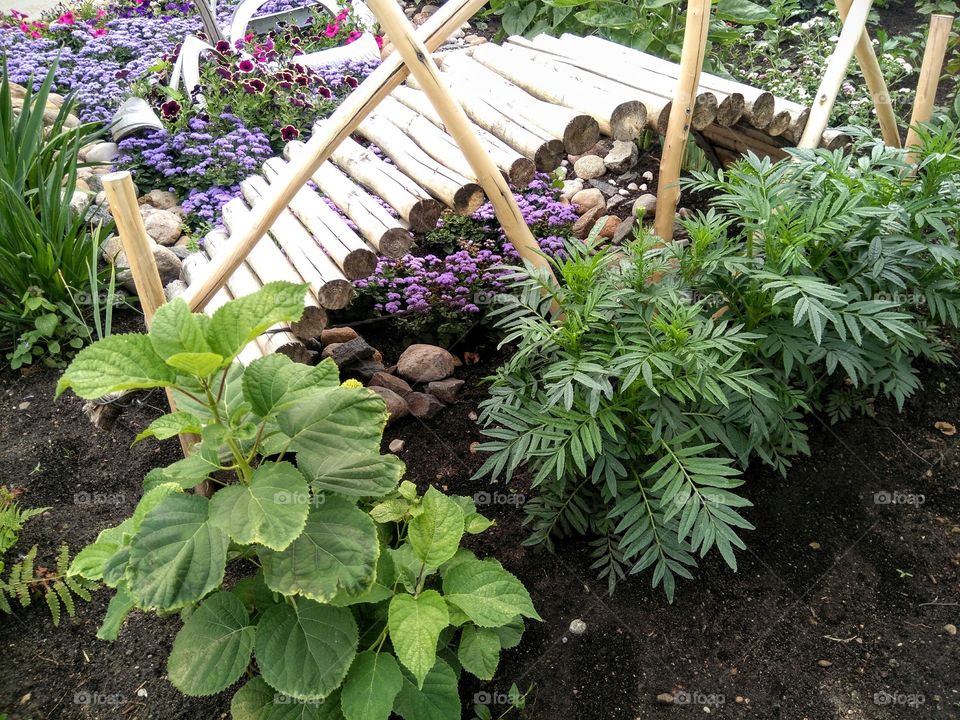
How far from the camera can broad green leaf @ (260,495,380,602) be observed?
1.54m

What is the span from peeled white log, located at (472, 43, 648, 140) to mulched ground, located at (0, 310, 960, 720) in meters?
1.31

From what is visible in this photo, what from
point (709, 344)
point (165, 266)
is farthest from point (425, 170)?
point (165, 266)

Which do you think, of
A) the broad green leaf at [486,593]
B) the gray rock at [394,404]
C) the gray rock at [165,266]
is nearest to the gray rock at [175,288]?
the gray rock at [165,266]

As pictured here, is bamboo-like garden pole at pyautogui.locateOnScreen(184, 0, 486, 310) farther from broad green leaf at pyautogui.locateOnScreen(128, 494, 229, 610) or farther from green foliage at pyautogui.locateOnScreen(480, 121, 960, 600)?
broad green leaf at pyautogui.locateOnScreen(128, 494, 229, 610)

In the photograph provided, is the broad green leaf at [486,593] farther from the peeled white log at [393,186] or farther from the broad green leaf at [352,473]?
the peeled white log at [393,186]

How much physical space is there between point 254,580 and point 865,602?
178 centimetres

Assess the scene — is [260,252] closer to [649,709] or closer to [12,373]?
[12,373]

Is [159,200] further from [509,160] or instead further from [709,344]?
[709,344]

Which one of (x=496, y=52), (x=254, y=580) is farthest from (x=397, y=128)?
(x=254, y=580)

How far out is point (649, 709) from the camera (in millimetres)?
2059

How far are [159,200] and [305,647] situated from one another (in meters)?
3.19

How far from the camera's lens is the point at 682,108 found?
9.00 ft

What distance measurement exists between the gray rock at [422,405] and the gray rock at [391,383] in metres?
0.04

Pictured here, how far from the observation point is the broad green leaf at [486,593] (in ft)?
5.96
